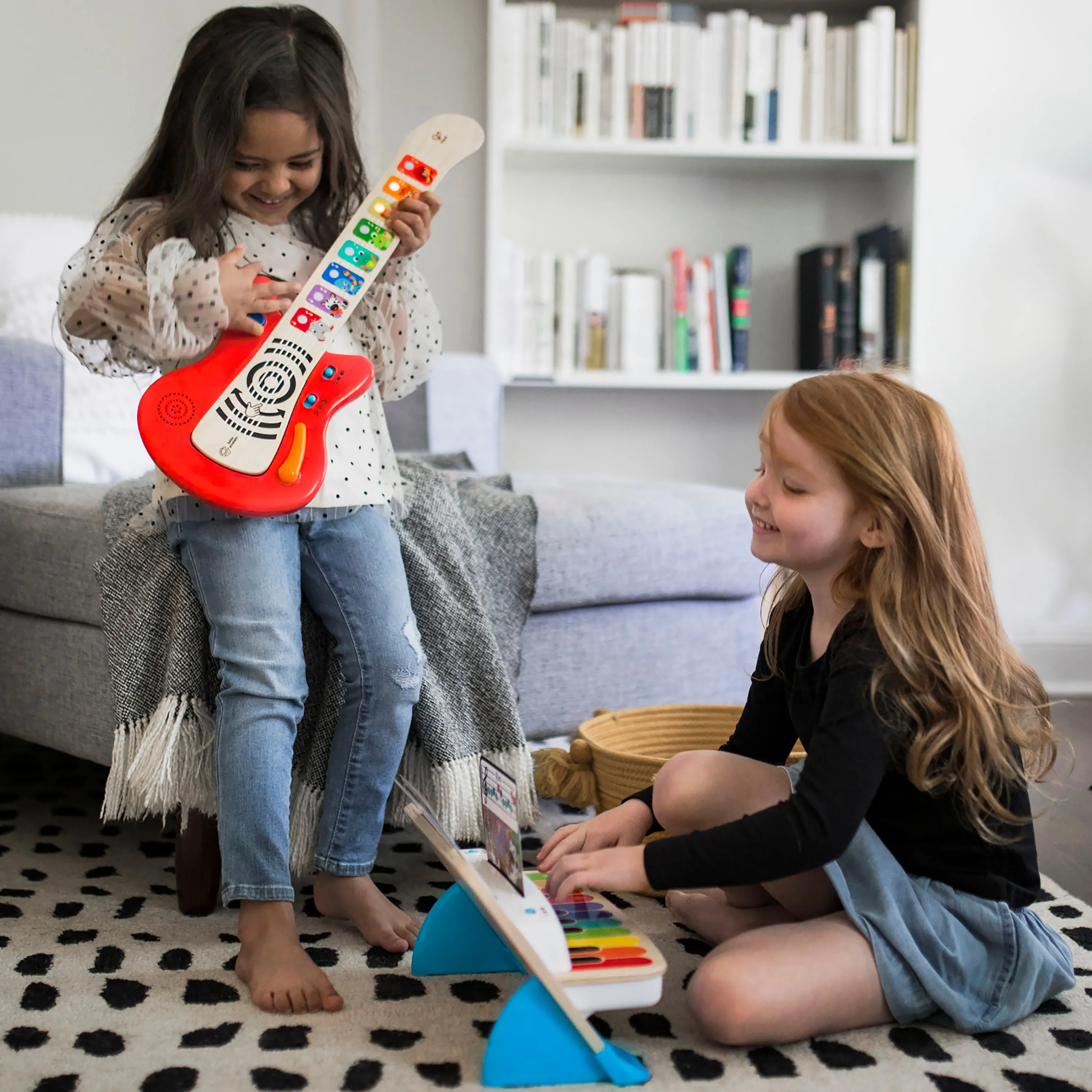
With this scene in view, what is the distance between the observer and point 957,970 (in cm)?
90

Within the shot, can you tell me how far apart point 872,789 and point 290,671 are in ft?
1.67

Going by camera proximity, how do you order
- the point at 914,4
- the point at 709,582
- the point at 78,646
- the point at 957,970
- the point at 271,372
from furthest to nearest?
the point at 914,4
the point at 709,582
the point at 78,646
the point at 271,372
the point at 957,970

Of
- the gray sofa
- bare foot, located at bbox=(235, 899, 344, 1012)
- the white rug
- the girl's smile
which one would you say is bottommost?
the white rug

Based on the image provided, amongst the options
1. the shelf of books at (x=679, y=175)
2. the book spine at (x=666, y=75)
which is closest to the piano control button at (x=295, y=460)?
the shelf of books at (x=679, y=175)

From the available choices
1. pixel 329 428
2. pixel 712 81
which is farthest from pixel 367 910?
pixel 712 81

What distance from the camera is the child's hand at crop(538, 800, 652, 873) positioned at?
94cm

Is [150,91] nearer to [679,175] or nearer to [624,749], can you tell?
[679,175]

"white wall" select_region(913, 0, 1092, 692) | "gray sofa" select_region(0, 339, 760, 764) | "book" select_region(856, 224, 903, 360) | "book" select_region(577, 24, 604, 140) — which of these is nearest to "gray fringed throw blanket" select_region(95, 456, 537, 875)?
"gray sofa" select_region(0, 339, 760, 764)

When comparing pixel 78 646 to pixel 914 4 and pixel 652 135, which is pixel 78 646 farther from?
pixel 914 4

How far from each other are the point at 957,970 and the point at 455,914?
0.39m

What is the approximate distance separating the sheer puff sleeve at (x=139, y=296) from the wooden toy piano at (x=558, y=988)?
0.52 metres

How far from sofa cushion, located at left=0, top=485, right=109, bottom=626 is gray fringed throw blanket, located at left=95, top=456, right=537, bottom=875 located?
2.4 inches

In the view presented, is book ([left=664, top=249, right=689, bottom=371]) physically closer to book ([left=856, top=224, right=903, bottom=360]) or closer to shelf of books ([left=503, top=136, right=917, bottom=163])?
shelf of books ([left=503, top=136, right=917, bottom=163])

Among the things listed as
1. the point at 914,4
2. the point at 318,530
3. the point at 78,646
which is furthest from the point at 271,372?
the point at 914,4
